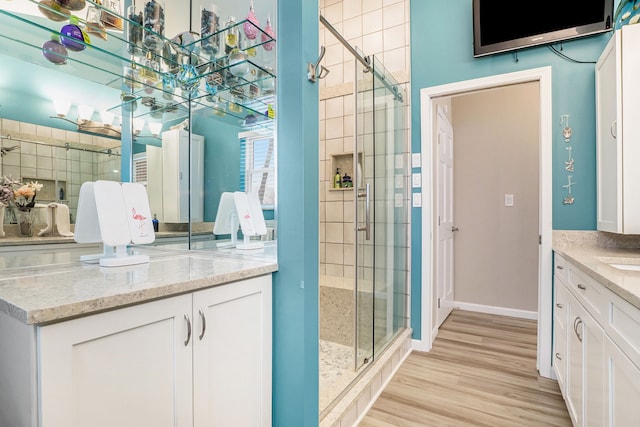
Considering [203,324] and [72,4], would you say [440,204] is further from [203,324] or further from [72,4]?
[72,4]

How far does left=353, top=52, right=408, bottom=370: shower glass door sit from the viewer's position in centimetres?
201

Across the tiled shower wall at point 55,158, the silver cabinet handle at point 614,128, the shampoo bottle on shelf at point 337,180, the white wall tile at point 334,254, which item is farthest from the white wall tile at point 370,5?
the tiled shower wall at point 55,158

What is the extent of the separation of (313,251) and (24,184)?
134cm

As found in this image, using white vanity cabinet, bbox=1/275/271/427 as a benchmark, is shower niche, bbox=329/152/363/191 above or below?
above

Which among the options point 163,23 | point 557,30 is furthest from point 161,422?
point 557,30

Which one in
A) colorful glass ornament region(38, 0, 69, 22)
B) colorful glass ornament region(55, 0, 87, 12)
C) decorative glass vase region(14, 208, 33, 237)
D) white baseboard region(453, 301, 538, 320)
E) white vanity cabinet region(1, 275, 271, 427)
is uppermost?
colorful glass ornament region(55, 0, 87, 12)

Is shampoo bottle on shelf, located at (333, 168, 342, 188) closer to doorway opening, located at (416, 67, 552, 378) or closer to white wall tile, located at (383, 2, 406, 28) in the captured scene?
doorway opening, located at (416, 67, 552, 378)

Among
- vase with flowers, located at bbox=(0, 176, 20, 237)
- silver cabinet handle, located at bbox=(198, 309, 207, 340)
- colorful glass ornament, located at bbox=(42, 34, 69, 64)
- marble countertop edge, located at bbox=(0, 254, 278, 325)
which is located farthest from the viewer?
colorful glass ornament, located at bbox=(42, 34, 69, 64)

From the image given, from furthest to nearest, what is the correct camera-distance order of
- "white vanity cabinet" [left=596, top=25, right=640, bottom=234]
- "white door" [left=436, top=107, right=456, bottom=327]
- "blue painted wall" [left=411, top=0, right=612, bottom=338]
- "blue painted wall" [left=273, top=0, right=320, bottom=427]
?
"white door" [left=436, top=107, right=456, bottom=327] → "blue painted wall" [left=411, top=0, right=612, bottom=338] → "white vanity cabinet" [left=596, top=25, right=640, bottom=234] → "blue painted wall" [left=273, top=0, right=320, bottom=427]

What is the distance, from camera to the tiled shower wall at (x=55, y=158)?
1423 millimetres

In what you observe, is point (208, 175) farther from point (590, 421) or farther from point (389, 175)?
point (590, 421)

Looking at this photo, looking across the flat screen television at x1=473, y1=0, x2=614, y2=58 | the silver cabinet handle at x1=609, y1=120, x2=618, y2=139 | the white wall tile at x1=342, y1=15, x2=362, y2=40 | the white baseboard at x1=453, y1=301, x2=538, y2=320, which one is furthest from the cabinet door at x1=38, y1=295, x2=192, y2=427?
the white baseboard at x1=453, y1=301, x2=538, y2=320

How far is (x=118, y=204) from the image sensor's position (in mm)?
1235

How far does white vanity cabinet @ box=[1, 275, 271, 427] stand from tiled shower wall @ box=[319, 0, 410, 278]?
5.58 ft
